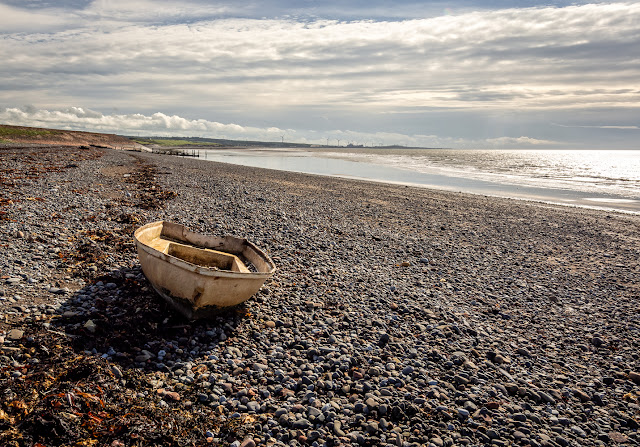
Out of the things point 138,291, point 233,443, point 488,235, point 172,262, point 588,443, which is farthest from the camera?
point 488,235

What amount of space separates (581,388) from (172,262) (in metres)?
8.02

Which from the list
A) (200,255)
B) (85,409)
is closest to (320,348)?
(85,409)

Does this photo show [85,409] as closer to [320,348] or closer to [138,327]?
[138,327]

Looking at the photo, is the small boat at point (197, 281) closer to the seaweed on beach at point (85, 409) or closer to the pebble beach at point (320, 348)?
the pebble beach at point (320, 348)

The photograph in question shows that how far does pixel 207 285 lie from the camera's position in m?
7.52

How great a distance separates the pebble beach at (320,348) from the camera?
5.44 metres

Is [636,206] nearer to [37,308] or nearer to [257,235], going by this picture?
[257,235]

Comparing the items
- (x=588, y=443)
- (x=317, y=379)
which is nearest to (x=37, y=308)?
(x=317, y=379)

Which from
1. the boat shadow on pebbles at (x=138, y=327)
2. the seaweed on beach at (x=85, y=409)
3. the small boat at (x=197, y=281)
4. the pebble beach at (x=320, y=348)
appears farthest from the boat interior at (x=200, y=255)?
the seaweed on beach at (x=85, y=409)

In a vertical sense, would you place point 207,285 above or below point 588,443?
above

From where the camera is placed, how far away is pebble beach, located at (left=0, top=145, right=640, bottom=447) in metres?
5.44

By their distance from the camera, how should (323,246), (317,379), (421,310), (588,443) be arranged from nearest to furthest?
(588,443) < (317,379) < (421,310) < (323,246)

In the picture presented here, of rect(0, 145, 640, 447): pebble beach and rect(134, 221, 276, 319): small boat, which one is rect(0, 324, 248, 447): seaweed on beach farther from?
rect(134, 221, 276, 319): small boat

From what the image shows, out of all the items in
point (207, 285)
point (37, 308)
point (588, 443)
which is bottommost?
point (588, 443)
